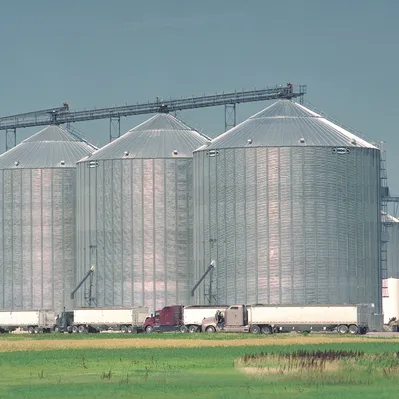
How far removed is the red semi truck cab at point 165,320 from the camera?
13900 cm

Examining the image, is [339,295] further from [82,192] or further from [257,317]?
[82,192]

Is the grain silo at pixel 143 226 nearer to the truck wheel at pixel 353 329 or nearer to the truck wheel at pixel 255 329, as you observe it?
the truck wheel at pixel 255 329

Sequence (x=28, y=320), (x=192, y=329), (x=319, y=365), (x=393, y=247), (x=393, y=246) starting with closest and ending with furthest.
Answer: (x=319, y=365) < (x=192, y=329) < (x=28, y=320) < (x=393, y=246) < (x=393, y=247)

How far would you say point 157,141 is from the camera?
6078 inches

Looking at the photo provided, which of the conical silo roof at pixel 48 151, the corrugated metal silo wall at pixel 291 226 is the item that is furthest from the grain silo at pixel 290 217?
the conical silo roof at pixel 48 151

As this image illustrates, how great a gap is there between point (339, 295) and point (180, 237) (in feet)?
69.2

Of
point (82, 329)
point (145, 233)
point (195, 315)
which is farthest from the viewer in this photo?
point (145, 233)

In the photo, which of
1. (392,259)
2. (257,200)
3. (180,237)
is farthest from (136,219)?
(392,259)

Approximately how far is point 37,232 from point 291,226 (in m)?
38.1

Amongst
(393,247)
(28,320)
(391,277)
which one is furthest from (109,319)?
(393,247)

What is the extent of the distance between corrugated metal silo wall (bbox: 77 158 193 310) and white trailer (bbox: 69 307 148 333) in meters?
5.78

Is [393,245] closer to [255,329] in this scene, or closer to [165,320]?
[165,320]

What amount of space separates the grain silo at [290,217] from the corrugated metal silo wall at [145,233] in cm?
649

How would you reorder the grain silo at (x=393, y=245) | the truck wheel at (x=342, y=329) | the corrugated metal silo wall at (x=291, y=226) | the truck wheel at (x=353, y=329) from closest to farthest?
the truck wheel at (x=353, y=329)
the truck wheel at (x=342, y=329)
the corrugated metal silo wall at (x=291, y=226)
the grain silo at (x=393, y=245)
